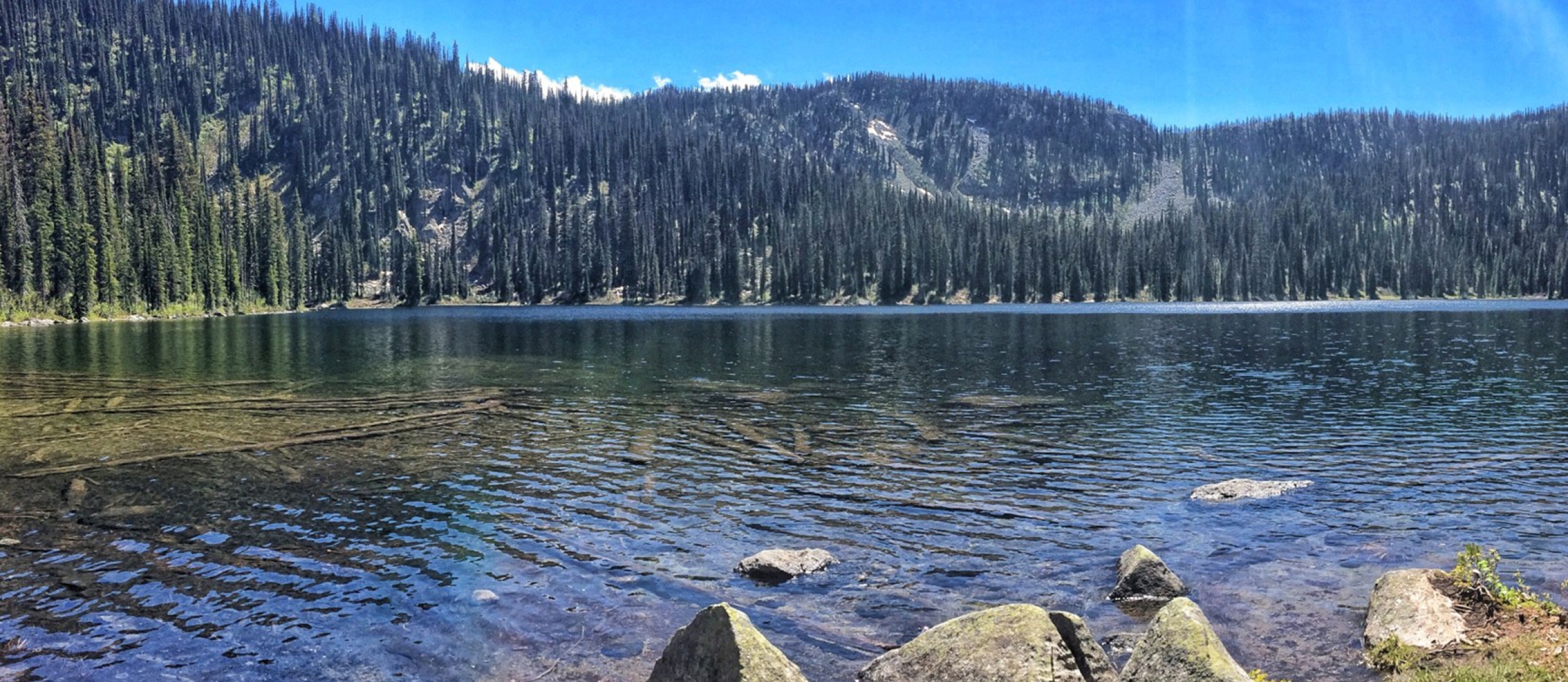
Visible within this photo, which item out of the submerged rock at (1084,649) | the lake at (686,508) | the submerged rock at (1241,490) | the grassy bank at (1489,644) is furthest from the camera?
the submerged rock at (1241,490)

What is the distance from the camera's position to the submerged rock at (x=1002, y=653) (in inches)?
404

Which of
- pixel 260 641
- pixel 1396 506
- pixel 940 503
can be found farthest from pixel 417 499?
pixel 1396 506

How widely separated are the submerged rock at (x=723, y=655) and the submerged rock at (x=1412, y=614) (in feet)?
27.5

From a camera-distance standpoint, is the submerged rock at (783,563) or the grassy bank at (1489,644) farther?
the submerged rock at (783,563)

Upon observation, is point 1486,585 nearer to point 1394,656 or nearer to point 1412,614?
point 1412,614

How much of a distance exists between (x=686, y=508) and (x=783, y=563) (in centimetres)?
541

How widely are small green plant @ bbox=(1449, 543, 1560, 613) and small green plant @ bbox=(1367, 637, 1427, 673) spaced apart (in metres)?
1.72

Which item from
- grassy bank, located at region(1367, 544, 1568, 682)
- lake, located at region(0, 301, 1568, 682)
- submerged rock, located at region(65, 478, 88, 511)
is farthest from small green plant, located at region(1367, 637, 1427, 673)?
submerged rock, located at region(65, 478, 88, 511)

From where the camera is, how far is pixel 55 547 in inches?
663

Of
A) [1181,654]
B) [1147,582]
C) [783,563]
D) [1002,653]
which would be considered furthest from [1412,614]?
[783,563]

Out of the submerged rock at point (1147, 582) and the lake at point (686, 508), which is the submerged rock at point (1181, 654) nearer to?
the lake at point (686, 508)

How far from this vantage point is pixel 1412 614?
12.2 m

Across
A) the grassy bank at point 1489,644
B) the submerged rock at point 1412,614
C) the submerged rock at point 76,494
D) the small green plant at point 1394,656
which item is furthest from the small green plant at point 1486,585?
the submerged rock at point 76,494

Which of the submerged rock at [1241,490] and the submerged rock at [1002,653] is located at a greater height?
the submerged rock at [1002,653]
